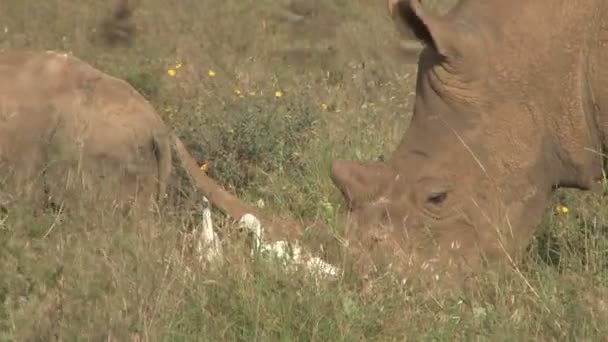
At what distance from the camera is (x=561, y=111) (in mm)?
5730

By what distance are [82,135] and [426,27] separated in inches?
80.2

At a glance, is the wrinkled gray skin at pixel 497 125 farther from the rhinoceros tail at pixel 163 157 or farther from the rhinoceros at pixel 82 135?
→ the rhinoceros tail at pixel 163 157

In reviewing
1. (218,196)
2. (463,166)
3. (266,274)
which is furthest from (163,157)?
(266,274)

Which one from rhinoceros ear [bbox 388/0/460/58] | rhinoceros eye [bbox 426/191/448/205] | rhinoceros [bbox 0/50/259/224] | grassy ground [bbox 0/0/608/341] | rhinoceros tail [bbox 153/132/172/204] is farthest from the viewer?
rhinoceros tail [bbox 153/132/172/204]

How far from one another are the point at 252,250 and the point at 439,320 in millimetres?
920

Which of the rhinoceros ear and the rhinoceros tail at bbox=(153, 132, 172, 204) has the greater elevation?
the rhinoceros ear

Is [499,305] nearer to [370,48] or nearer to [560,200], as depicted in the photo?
[560,200]

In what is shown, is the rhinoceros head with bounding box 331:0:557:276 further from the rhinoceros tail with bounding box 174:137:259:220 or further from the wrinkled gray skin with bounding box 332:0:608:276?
the rhinoceros tail with bounding box 174:137:259:220

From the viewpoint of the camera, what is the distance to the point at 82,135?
6.64 m

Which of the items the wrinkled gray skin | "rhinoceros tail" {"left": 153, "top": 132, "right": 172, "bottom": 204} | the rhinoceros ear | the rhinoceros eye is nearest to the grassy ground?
"rhinoceros tail" {"left": 153, "top": 132, "right": 172, "bottom": 204}

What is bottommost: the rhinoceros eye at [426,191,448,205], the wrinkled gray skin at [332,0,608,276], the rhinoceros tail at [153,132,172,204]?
the rhinoceros tail at [153,132,172,204]

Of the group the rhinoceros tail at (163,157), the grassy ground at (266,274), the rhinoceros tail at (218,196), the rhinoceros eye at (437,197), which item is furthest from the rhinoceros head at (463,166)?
the rhinoceros tail at (163,157)

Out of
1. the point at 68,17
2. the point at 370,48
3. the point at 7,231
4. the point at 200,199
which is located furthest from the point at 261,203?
the point at 68,17

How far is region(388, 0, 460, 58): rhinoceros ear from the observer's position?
5660 mm
